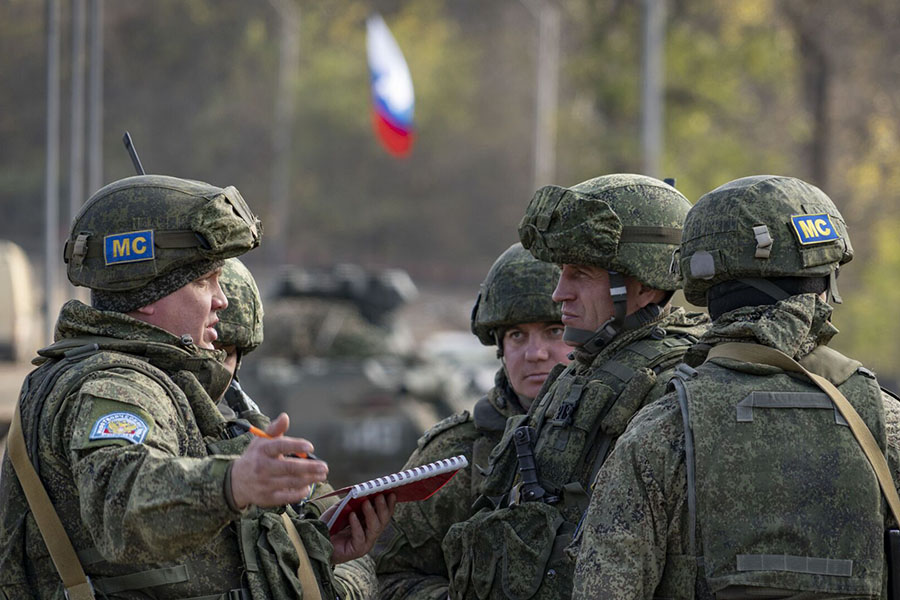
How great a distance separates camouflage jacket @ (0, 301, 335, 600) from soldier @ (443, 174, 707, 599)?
1.85 feet

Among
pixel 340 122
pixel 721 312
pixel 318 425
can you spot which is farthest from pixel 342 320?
pixel 340 122

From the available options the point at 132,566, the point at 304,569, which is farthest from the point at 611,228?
the point at 132,566

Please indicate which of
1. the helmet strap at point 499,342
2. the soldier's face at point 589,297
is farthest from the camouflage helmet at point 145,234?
the helmet strap at point 499,342

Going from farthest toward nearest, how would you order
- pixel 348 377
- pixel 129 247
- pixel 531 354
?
pixel 348 377
pixel 531 354
pixel 129 247

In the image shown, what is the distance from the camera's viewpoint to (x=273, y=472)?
9.48ft

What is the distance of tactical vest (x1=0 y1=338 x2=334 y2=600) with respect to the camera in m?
3.36

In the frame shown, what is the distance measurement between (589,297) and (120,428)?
1722mm

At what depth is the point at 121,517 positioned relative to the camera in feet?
9.81

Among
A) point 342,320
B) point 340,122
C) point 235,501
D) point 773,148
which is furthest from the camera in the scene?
point 340,122

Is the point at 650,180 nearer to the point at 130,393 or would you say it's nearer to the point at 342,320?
the point at 130,393

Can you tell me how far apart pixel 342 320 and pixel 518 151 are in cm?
3592

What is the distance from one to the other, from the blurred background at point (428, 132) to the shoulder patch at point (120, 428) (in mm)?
7439

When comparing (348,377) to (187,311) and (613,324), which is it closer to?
(613,324)

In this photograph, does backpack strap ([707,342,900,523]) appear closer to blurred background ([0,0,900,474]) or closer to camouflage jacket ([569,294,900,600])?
camouflage jacket ([569,294,900,600])
